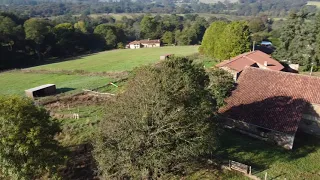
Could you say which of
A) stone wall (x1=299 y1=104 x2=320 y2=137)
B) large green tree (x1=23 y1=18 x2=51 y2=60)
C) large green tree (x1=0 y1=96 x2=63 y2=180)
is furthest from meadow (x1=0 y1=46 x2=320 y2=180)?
large green tree (x1=23 y1=18 x2=51 y2=60)

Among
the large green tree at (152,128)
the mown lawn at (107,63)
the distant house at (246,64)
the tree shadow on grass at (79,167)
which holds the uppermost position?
the large green tree at (152,128)

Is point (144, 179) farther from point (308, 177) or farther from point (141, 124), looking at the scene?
point (308, 177)

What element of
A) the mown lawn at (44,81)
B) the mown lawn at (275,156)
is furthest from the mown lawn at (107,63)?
the mown lawn at (275,156)

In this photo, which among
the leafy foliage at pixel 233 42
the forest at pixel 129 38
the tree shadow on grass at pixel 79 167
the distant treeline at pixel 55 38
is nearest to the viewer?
the tree shadow on grass at pixel 79 167

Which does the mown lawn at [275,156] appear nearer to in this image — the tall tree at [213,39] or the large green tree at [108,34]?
the tall tree at [213,39]

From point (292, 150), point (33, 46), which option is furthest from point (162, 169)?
point (33, 46)

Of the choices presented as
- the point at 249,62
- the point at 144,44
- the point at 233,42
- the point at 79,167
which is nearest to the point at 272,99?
the point at 249,62
